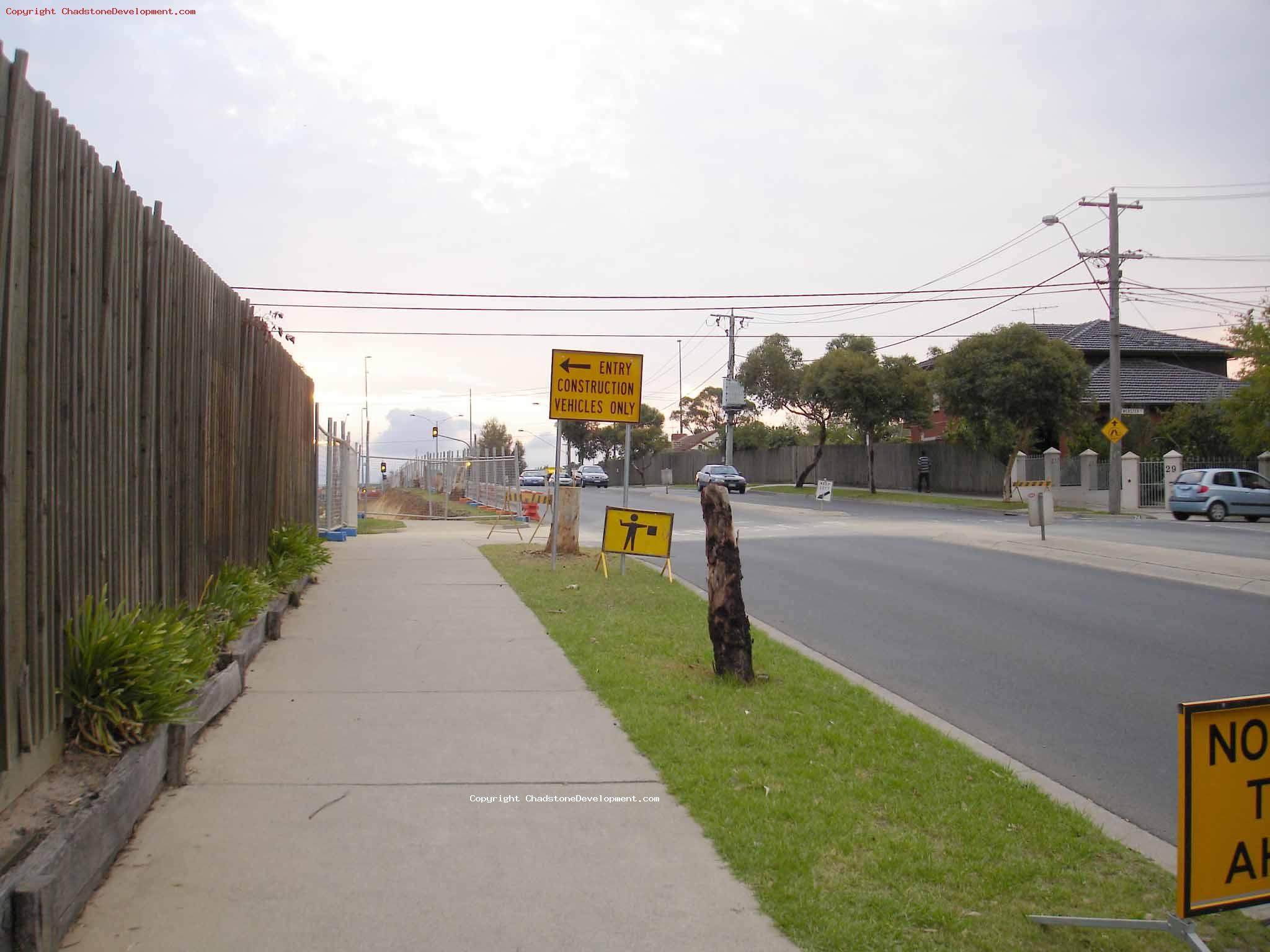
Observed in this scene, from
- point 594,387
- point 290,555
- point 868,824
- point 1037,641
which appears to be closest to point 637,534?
point 594,387

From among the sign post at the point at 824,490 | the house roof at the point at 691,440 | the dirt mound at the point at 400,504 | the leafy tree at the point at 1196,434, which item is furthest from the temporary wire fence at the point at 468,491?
the house roof at the point at 691,440

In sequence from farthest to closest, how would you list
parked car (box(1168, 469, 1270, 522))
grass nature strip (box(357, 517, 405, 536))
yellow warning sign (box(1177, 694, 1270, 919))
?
parked car (box(1168, 469, 1270, 522)) → grass nature strip (box(357, 517, 405, 536)) → yellow warning sign (box(1177, 694, 1270, 919))

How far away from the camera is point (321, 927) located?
3.74 meters

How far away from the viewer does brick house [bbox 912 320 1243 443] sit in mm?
44000

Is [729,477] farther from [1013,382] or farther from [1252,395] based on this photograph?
[1252,395]

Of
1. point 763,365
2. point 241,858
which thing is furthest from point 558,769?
point 763,365

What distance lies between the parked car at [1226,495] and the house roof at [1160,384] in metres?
13.1

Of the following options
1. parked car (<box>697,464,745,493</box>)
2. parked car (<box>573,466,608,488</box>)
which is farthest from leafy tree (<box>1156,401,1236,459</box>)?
parked car (<box>573,466,608,488</box>)

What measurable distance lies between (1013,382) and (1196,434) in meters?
8.92

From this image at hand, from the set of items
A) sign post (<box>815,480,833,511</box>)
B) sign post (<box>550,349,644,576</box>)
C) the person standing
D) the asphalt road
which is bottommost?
the asphalt road

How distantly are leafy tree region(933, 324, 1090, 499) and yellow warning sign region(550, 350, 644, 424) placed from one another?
2527cm

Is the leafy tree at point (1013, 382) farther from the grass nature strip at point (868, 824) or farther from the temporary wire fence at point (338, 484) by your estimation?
the grass nature strip at point (868, 824)

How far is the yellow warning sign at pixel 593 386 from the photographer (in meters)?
14.0

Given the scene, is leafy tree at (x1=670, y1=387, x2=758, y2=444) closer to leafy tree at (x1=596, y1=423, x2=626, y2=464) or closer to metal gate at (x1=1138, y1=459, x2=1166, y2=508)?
leafy tree at (x1=596, y1=423, x2=626, y2=464)
